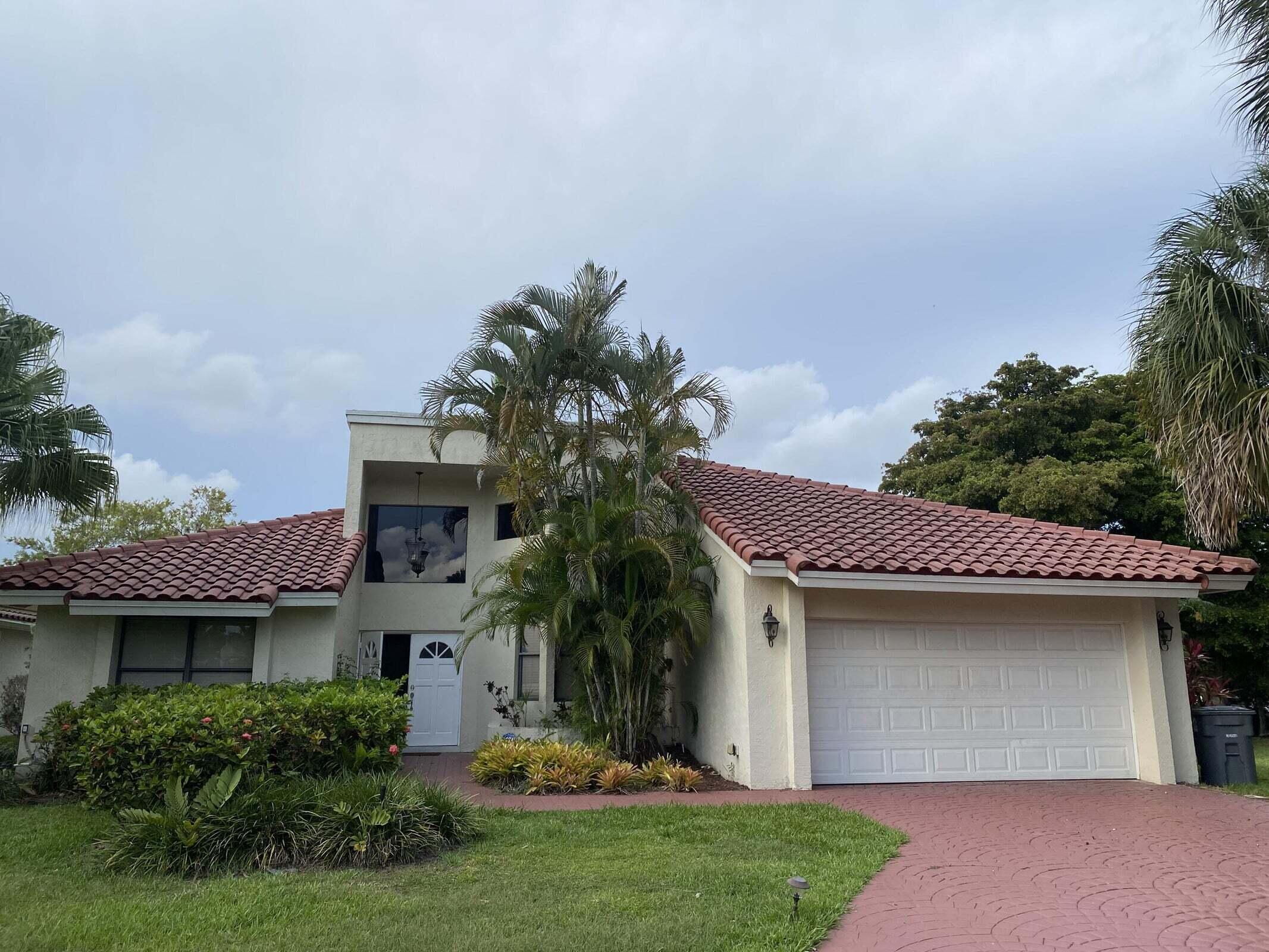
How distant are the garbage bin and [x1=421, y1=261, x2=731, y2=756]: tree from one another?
281 inches

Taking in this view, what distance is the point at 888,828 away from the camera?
327 inches

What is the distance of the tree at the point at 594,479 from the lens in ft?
39.0

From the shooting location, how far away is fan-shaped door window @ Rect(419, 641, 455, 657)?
15906 mm

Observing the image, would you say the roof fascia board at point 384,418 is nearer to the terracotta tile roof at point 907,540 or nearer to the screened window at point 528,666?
the screened window at point 528,666

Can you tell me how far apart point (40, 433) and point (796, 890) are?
425 inches

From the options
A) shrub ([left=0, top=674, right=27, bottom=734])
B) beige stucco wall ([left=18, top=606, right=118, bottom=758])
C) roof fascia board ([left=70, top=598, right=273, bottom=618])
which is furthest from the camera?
shrub ([left=0, top=674, right=27, bottom=734])

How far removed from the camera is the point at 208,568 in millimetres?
12906

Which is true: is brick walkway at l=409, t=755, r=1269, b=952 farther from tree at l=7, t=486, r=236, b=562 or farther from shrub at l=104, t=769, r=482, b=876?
tree at l=7, t=486, r=236, b=562

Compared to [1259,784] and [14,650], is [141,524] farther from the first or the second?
[1259,784]

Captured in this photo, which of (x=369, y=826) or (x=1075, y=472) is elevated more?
(x=1075, y=472)

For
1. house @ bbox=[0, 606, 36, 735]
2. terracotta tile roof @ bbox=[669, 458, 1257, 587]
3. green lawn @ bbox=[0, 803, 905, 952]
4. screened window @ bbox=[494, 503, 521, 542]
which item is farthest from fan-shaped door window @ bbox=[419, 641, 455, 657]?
house @ bbox=[0, 606, 36, 735]

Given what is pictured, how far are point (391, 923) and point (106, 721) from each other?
519 centimetres

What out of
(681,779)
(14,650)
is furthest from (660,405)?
(14,650)

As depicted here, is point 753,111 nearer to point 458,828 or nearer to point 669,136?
point 669,136
